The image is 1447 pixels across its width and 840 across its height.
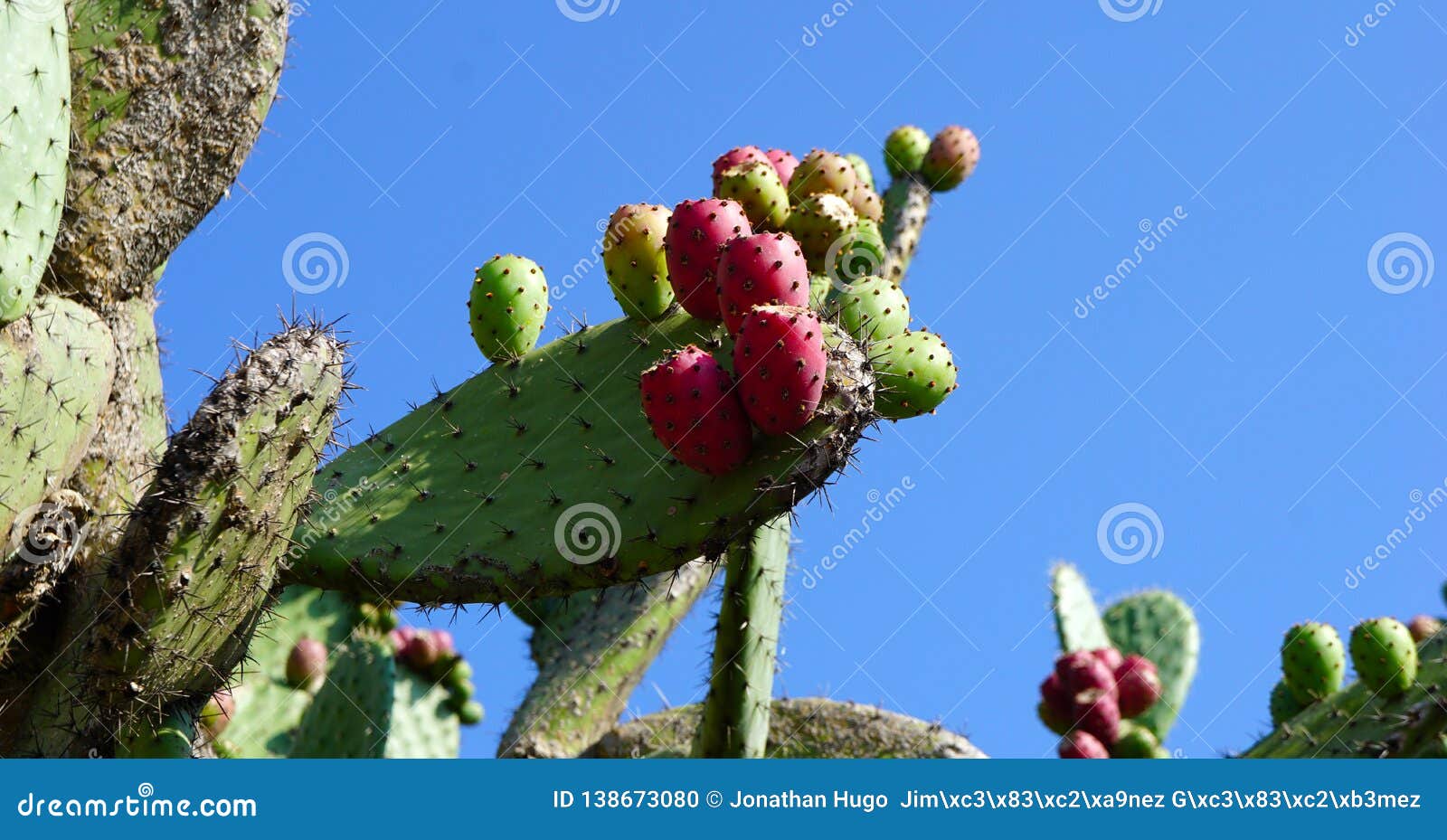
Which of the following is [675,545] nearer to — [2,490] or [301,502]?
[301,502]

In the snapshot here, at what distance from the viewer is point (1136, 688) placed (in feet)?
15.1

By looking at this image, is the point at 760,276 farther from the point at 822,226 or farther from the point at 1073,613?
the point at 1073,613

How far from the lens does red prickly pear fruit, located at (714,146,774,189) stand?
2728mm

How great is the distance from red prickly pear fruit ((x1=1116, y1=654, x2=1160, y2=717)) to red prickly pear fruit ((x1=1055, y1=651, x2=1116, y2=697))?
0.04 metres

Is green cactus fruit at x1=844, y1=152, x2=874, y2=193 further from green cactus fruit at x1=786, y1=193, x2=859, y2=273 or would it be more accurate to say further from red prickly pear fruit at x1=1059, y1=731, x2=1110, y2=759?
red prickly pear fruit at x1=1059, y1=731, x2=1110, y2=759

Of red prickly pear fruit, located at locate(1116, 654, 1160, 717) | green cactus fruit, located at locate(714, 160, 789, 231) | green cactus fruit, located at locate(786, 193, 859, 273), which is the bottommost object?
red prickly pear fruit, located at locate(1116, 654, 1160, 717)

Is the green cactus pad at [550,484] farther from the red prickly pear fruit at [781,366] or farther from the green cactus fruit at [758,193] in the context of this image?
the green cactus fruit at [758,193]

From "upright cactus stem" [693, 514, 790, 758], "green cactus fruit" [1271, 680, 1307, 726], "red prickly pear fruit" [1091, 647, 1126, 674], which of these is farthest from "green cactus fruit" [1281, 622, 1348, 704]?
"upright cactus stem" [693, 514, 790, 758]

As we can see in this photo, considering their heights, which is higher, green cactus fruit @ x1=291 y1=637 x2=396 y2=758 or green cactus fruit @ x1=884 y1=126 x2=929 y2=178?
green cactus fruit @ x1=884 y1=126 x2=929 y2=178

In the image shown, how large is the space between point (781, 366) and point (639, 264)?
25.2 inches

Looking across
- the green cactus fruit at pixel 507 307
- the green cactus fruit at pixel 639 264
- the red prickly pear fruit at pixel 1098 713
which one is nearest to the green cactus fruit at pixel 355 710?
the green cactus fruit at pixel 507 307

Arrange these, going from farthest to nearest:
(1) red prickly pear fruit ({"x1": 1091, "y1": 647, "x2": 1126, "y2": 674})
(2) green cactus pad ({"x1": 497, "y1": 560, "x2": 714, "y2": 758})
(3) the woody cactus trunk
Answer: (1) red prickly pear fruit ({"x1": 1091, "y1": 647, "x2": 1126, "y2": 674}), (2) green cactus pad ({"x1": 497, "y1": 560, "x2": 714, "y2": 758}), (3) the woody cactus trunk

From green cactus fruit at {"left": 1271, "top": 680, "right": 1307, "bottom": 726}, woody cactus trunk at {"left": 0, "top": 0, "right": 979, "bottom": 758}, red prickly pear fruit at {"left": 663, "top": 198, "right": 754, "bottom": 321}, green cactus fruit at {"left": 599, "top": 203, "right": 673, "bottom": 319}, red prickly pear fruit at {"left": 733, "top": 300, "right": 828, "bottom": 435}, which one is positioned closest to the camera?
red prickly pear fruit at {"left": 733, "top": 300, "right": 828, "bottom": 435}

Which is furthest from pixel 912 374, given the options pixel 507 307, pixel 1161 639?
A: pixel 1161 639
